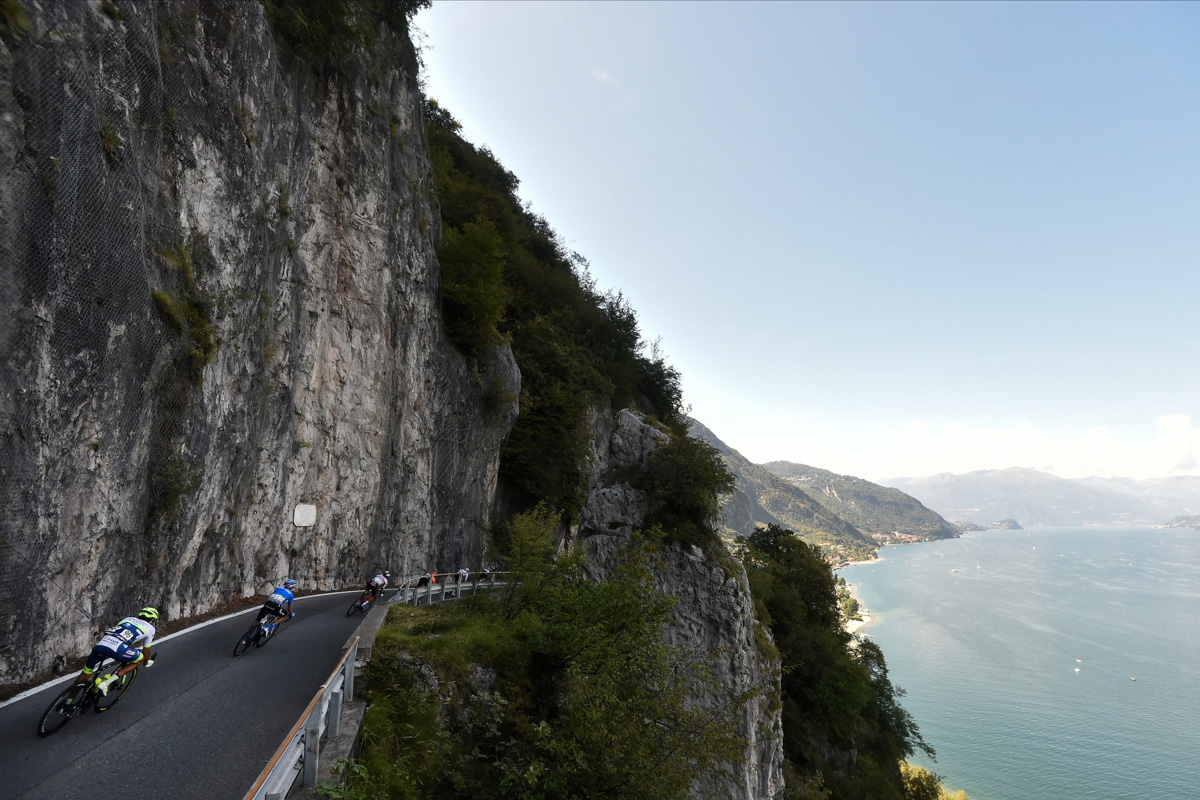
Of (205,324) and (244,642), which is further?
(205,324)

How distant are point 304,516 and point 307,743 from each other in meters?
13.6

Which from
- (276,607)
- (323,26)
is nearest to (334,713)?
(276,607)

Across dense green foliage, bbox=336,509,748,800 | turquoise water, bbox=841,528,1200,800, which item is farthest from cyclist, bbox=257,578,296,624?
turquoise water, bbox=841,528,1200,800

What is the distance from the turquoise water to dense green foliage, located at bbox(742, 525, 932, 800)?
22.5m

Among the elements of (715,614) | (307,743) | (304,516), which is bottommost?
(715,614)

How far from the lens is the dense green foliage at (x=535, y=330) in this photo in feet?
77.2

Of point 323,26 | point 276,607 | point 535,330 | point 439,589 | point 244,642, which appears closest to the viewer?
point 244,642

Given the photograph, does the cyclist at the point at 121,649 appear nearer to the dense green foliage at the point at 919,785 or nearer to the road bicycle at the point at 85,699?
the road bicycle at the point at 85,699

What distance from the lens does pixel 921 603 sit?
108m

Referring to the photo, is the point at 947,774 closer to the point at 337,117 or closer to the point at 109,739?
the point at 109,739

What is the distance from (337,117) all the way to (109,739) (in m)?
18.6

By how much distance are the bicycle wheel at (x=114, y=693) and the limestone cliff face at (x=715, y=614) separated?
11.4 meters

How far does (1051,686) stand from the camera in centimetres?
6034

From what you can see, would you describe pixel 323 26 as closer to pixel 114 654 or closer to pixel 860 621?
pixel 114 654
